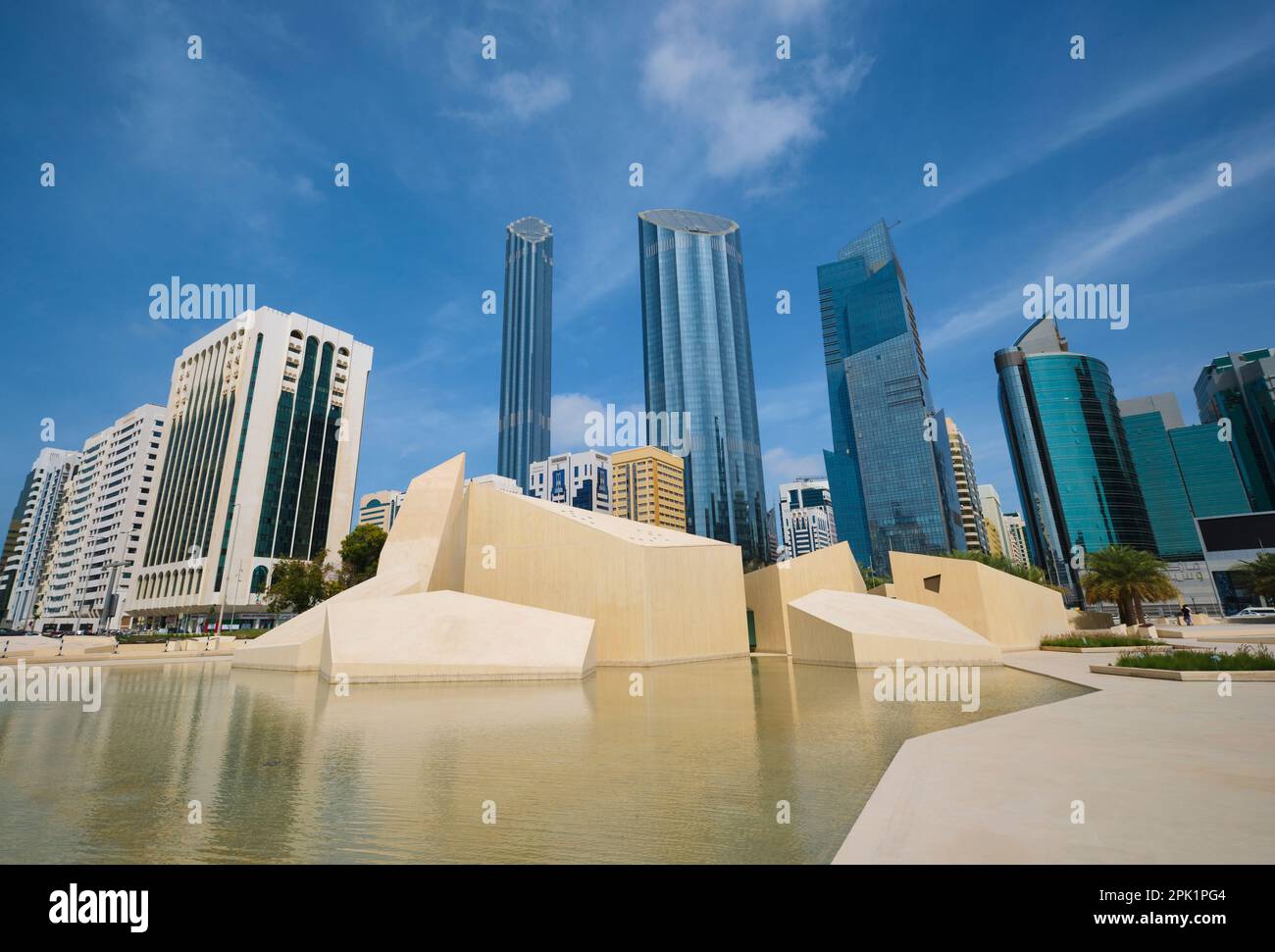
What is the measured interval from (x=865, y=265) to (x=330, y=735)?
201337mm

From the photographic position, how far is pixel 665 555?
2934 cm

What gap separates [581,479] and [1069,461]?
113 metres

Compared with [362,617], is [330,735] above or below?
below

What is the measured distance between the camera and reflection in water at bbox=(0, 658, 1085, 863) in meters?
5.48

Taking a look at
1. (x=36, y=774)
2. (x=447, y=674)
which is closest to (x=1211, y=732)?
(x=36, y=774)

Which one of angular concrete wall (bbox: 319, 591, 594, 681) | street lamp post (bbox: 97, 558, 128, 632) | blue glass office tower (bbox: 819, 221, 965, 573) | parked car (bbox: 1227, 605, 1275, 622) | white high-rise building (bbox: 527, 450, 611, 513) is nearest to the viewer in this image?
angular concrete wall (bbox: 319, 591, 594, 681)

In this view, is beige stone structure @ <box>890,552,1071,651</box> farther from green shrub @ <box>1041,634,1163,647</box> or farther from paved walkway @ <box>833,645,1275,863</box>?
paved walkway @ <box>833,645,1275,863</box>

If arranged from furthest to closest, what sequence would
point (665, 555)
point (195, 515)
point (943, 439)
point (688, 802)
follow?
1. point (943, 439)
2. point (195, 515)
3. point (665, 555)
4. point (688, 802)

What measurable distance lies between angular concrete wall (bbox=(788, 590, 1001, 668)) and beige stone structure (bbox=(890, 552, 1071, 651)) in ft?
15.6

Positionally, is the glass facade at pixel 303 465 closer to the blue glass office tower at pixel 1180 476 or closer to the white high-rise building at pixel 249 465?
the white high-rise building at pixel 249 465

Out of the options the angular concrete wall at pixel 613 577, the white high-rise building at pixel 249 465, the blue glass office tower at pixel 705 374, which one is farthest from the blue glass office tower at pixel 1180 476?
the white high-rise building at pixel 249 465

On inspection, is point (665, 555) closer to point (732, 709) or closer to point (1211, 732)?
point (732, 709)

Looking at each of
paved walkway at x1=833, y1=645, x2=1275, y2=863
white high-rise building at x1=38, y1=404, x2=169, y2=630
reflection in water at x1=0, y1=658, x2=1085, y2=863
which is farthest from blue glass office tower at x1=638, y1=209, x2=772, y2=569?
paved walkway at x1=833, y1=645, x2=1275, y2=863
